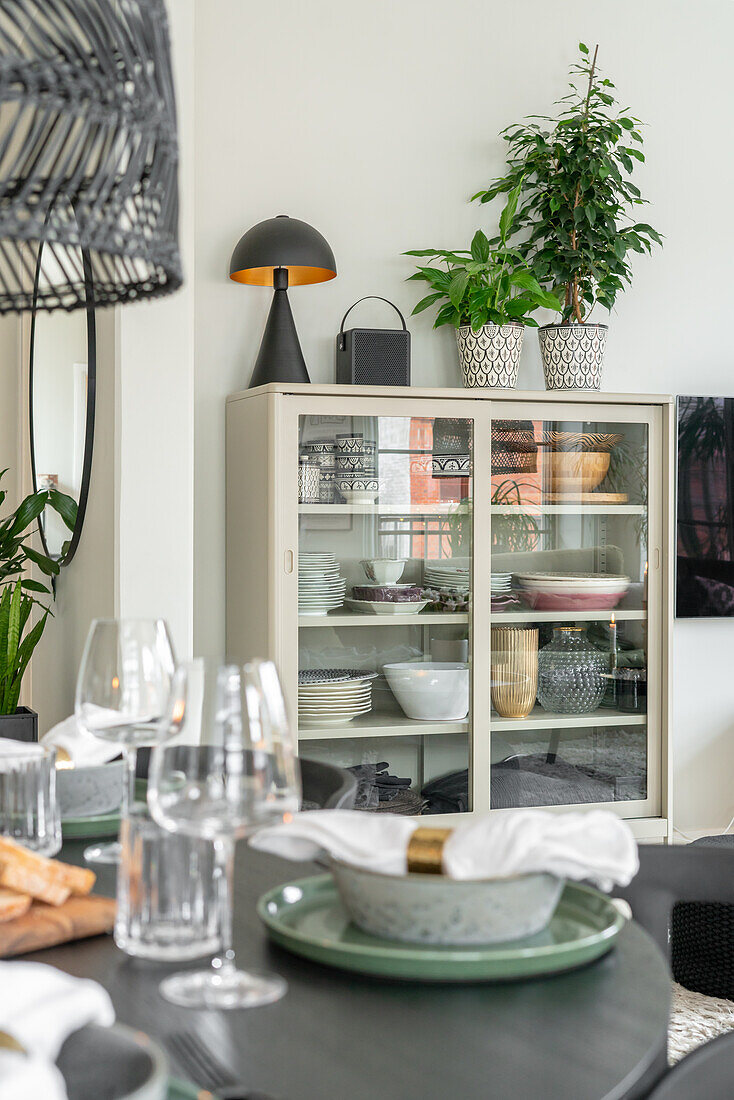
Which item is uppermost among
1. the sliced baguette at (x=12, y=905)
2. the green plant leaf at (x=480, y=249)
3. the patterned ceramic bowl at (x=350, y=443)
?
the green plant leaf at (x=480, y=249)

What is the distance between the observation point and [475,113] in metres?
3.56

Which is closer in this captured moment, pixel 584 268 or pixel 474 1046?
pixel 474 1046

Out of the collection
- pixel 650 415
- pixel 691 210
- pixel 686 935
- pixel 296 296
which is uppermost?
pixel 691 210

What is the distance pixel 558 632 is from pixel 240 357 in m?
1.29

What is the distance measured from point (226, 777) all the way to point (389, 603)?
246 centimetres

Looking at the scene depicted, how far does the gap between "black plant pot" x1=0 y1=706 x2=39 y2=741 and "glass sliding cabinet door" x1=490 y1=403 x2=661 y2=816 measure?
1333 millimetres

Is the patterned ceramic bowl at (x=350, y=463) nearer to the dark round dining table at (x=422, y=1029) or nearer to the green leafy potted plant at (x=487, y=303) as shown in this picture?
the green leafy potted plant at (x=487, y=303)

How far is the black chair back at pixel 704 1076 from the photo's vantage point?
0.81m

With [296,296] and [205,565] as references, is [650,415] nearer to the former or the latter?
[296,296]

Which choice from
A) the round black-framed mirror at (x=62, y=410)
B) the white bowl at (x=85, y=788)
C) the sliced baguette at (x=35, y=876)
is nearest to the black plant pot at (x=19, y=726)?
the round black-framed mirror at (x=62, y=410)

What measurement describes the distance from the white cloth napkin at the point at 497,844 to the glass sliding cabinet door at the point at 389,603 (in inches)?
→ 82.9

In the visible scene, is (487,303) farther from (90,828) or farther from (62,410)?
(90,828)

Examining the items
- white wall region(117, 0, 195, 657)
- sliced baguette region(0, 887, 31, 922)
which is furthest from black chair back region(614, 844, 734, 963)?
white wall region(117, 0, 195, 657)

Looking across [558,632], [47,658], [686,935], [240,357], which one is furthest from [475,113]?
[686,935]
